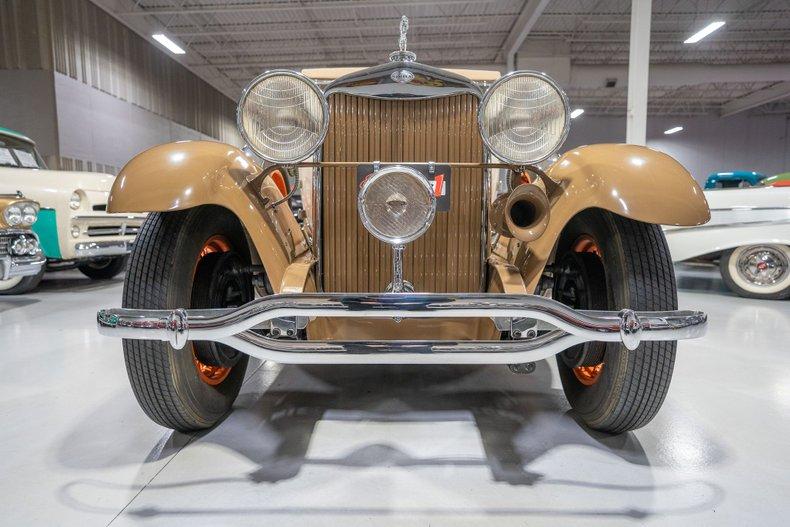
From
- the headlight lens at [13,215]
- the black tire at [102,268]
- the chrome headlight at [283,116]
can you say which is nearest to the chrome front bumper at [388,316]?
the chrome headlight at [283,116]

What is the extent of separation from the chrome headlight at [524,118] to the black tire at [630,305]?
374mm

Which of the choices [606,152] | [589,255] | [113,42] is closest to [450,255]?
[589,255]

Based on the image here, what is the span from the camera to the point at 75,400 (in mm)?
2162

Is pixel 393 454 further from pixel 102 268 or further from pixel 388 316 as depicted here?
pixel 102 268

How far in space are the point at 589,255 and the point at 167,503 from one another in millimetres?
1742

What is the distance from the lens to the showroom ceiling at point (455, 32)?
9.50m

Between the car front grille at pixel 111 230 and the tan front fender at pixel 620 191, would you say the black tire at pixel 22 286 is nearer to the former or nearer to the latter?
the car front grille at pixel 111 230

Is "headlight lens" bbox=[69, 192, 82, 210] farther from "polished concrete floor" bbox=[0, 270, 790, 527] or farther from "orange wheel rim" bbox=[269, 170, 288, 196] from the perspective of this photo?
"orange wheel rim" bbox=[269, 170, 288, 196]

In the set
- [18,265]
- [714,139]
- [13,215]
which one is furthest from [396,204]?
[714,139]

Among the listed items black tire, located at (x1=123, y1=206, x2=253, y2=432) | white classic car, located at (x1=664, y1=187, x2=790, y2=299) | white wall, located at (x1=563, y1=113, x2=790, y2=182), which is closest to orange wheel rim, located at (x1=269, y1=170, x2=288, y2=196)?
black tire, located at (x1=123, y1=206, x2=253, y2=432)

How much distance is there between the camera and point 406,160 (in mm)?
1939

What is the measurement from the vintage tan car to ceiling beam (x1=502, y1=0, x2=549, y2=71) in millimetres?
8513

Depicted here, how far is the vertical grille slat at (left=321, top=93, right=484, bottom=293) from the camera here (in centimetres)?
190

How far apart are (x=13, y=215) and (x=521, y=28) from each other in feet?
31.6
